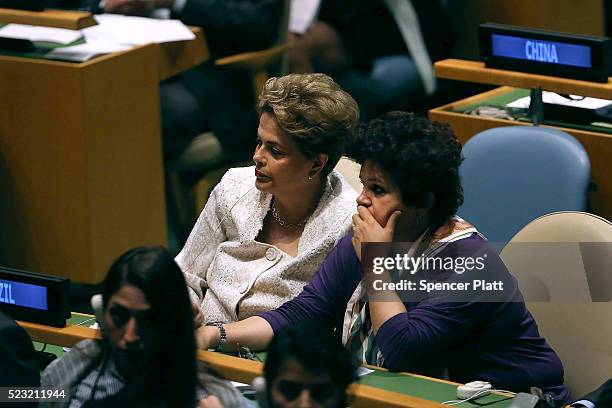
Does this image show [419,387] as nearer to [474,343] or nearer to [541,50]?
[474,343]

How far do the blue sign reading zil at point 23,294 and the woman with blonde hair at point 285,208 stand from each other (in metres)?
0.52

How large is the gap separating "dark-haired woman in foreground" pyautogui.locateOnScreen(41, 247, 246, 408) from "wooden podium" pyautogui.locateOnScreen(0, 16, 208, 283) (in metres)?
1.95

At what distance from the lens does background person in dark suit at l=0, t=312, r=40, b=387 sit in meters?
2.54

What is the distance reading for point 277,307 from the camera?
3.18 metres

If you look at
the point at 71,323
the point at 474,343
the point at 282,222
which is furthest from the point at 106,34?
the point at 474,343

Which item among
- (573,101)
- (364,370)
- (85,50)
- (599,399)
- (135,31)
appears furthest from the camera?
(135,31)

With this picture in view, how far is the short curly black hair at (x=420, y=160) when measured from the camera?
2891 mm

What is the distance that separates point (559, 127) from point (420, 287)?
3.83 ft

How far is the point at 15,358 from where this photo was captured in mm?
2559

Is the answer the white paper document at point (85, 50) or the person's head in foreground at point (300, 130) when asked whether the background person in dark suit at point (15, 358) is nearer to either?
the person's head in foreground at point (300, 130)

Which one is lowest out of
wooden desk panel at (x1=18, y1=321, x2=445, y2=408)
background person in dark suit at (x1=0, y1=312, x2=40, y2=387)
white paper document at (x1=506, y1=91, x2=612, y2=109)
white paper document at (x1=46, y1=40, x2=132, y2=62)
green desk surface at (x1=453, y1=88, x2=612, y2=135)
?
wooden desk panel at (x1=18, y1=321, x2=445, y2=408)

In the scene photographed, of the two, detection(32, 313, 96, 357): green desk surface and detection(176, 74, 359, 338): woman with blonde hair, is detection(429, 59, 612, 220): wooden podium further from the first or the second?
detection(32, 313, 96, 357): green desk surface

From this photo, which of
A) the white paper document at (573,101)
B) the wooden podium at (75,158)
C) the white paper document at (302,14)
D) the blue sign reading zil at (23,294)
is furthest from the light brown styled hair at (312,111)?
the white paper document at (302,14)

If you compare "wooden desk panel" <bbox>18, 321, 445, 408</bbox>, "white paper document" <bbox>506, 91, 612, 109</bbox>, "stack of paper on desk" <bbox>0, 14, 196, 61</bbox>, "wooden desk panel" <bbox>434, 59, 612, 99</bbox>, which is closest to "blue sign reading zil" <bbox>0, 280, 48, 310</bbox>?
"wooden desk panel" <bbox>18, 321, 445, 408</bbox>
